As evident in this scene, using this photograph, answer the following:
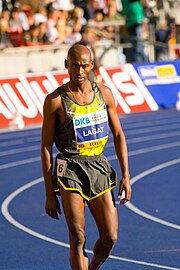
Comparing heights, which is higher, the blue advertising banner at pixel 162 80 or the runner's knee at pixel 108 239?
the runner's knee at pixel 108 239

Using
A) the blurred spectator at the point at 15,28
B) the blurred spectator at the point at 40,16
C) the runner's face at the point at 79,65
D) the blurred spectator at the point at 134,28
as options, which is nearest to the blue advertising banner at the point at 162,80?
the blurred spectator at the point at 134,28

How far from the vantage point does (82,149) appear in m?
7.17

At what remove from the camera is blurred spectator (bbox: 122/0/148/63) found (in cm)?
2406

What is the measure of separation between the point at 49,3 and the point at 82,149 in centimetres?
1879

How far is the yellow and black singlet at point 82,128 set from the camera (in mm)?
7102

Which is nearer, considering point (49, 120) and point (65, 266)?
point (49, 120)

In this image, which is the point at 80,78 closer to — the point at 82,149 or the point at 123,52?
the point at 82,149

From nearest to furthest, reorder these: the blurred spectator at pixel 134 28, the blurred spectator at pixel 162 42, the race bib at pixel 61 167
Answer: the race bib at pixel 61 167
the blurred spectator at pixel 134 28
the blurred spectator at pixel 162 42

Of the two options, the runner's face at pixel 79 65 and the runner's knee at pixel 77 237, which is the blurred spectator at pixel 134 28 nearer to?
the runner's face at pixel 79 65

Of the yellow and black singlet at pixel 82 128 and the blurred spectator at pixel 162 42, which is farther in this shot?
the blurred spectator at pixel 162 42

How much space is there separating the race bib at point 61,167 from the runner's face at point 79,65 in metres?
0.59

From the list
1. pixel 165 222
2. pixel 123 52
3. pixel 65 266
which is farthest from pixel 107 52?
pixel 65 266

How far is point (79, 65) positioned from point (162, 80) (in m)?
17.3

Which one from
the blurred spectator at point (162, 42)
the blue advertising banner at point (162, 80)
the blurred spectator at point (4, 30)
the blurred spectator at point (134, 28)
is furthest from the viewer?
the blurred spectator at point (162, 42)
